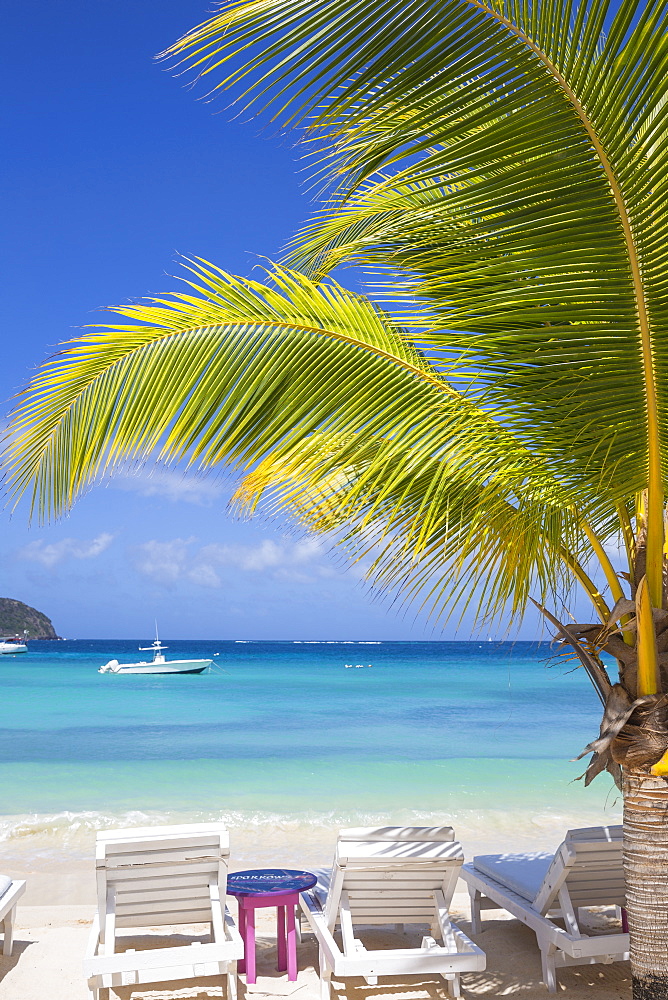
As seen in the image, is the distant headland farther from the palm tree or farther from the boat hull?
the palm tree

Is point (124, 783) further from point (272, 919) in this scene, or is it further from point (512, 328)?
point (512, 328)

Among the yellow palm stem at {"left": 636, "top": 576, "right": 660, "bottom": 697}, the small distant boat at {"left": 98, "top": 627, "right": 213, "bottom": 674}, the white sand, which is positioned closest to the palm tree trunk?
the yellow palm stem at {"left": 636, "top": 576, "right": 660, "bottom": 697}

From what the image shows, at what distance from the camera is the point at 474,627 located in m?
4.06

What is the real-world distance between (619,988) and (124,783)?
9.56m

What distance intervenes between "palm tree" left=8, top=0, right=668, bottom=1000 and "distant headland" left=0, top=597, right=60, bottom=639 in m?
102

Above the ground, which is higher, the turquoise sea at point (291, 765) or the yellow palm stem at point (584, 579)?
the yellow palm stem at point (584, 579)

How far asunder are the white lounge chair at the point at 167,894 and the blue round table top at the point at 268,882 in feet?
0.74

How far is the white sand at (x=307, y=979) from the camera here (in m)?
4.39

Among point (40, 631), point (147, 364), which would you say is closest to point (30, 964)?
point (147, 364)

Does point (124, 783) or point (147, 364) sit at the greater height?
point (147, 364)

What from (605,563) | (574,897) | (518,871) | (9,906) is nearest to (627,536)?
(605,563)

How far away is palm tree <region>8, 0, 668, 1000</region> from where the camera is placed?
2162mm

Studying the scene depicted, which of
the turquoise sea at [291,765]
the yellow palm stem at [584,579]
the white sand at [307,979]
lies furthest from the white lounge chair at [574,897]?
the yellow palm stem at [584,579]

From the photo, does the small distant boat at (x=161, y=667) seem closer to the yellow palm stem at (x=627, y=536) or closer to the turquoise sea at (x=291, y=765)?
the turquoise sea at (x=291, y=765)
